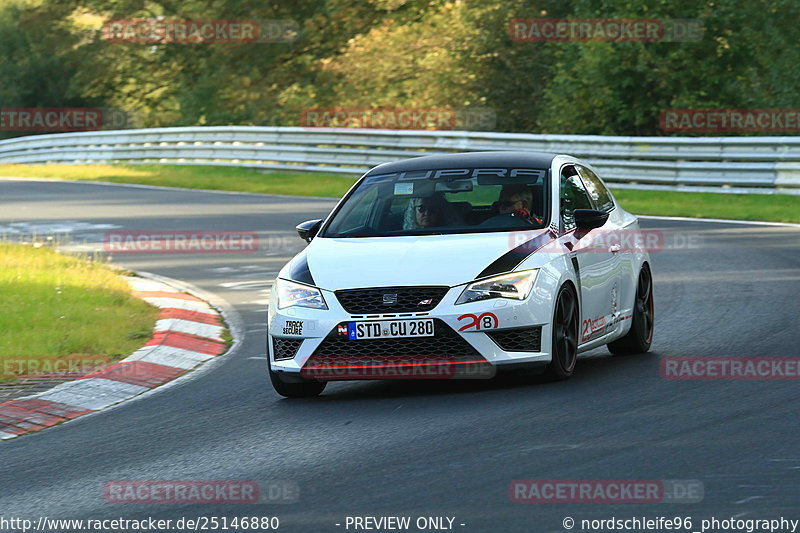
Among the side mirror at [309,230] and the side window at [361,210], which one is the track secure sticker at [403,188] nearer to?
the side window at [361,210]

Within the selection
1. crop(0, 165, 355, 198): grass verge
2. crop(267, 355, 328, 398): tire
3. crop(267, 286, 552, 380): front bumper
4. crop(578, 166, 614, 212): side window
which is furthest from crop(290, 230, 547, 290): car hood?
crop(0, 165, 355, 198): grass verge

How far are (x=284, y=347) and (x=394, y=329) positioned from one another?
2.63ft

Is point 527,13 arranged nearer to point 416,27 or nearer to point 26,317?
point 416,27

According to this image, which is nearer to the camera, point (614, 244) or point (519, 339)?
point (519, 339)

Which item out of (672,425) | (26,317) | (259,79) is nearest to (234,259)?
(26,317)

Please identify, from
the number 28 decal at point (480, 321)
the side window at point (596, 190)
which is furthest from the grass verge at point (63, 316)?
the side window at point (596, 190)

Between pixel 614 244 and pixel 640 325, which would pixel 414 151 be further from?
pixel 614 244

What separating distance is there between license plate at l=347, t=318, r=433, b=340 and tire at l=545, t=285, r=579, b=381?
2.86 ft

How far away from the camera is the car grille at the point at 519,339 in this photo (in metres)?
8.57

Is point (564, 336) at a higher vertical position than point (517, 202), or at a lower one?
lower

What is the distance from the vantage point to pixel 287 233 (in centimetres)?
1995

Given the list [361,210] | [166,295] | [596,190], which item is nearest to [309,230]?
[361,210]

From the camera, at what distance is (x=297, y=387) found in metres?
9.13

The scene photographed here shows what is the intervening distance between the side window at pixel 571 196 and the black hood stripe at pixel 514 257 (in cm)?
53
